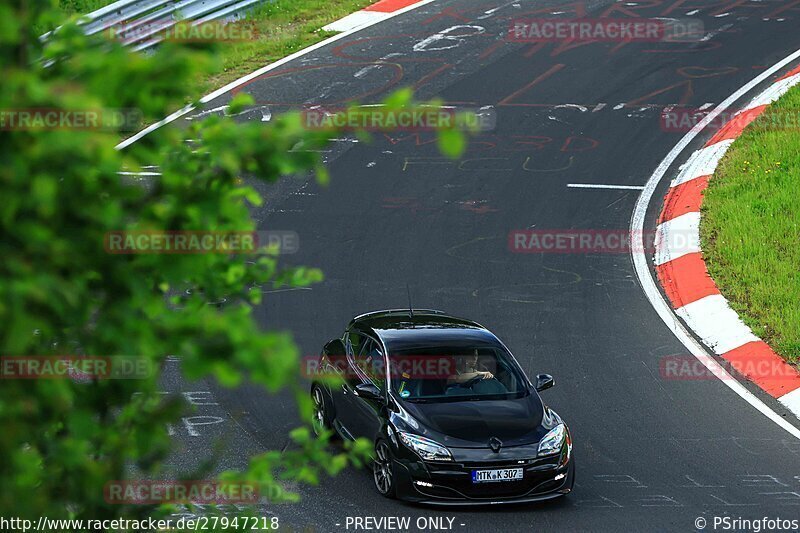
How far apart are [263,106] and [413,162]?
10.7 feet

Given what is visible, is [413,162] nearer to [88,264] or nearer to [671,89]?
[671,89]

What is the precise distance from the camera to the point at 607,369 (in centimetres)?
1278

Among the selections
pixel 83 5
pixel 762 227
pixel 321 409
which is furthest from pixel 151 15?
pixel 762 227

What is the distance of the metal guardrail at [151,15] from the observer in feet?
66.5

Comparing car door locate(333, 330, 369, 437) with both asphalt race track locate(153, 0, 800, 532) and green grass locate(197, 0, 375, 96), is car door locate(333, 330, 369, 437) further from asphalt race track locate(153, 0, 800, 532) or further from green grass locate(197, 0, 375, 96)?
green grass locate(197, 0, 375, 96)

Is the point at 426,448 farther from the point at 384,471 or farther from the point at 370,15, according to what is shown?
the point at 370,15

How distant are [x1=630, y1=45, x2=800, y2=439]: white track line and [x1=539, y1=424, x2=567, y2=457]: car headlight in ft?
9.36

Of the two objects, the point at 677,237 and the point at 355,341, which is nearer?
A: the point at 355,341

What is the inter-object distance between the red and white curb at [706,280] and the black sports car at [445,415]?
138 inches

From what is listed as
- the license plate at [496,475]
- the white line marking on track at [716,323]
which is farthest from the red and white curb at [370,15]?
the license plate at [496,475]

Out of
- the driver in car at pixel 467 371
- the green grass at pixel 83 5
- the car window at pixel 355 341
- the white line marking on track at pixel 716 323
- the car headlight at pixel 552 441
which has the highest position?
the green grass at pixel 83 5

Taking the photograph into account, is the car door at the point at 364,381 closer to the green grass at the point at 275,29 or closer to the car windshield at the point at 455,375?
the car windshield at the point at 455,375

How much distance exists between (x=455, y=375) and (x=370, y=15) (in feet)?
54.3

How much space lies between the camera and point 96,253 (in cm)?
283
